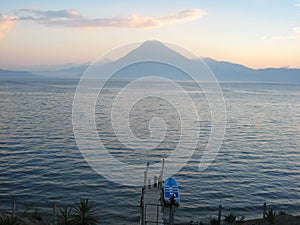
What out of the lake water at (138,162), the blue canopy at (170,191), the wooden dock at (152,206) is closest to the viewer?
the wooden dock at (152,206)

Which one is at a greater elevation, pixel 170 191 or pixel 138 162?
pixel 170 191

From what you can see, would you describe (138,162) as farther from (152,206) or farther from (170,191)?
(152,206)

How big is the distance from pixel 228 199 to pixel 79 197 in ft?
42.6

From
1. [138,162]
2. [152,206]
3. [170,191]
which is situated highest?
[170,191]

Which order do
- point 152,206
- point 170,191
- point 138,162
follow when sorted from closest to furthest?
point 152,206
point 170,191
point 138,162

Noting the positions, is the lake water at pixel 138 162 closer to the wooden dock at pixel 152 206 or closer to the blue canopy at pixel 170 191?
the blue canopy at pixel 170 191

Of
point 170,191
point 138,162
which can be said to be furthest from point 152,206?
point 138,162

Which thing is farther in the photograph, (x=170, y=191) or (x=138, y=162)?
(x=138, y=162)

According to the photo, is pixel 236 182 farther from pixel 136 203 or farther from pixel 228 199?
pixel 136 203

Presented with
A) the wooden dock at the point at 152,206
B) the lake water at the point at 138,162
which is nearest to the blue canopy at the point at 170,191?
the wooden dock at the point at 152,206

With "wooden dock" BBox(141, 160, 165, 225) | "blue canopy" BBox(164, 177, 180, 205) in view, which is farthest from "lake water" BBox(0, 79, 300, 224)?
"wooden dock" BBox(141, 160, 165, 225)

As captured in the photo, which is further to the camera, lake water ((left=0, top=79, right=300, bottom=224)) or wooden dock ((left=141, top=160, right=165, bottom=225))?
lake water ((left=0, top=79, right=300, bottom=224))

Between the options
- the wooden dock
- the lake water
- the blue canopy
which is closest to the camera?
the wooden dock

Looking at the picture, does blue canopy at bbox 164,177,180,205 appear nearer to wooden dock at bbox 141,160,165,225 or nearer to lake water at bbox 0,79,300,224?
wooden dock at bbox 141,160,165,225
